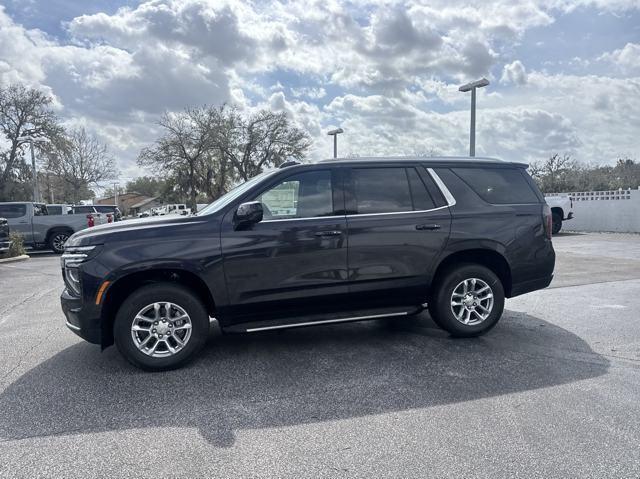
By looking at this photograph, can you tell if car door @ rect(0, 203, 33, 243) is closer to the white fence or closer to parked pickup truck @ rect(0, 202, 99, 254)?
parked pickup truck @ rect(0, 202, 99, 254)

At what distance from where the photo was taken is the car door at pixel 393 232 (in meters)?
4.54

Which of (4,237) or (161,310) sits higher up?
(4,237)

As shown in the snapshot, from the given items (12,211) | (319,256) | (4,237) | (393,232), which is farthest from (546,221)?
(12,211)

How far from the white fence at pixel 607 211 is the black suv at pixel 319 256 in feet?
54.9

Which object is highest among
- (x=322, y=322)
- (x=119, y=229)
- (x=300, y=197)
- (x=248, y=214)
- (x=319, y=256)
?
(x=300, y=197)

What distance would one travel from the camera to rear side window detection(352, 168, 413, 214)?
4645 millimetres

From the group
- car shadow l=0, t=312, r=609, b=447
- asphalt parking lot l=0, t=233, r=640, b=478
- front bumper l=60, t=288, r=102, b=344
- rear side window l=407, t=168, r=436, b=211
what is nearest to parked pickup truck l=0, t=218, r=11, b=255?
asphalt parking lot l=0, t=233, r=640, b=478

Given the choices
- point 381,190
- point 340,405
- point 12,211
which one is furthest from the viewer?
point 12,211

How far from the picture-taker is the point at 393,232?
461cm

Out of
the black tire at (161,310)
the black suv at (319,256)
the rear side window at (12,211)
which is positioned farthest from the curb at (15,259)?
the black tire at (161,310)

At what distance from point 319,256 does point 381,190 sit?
987 millimetres

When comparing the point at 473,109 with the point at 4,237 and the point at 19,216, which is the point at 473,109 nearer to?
the point at 4,237

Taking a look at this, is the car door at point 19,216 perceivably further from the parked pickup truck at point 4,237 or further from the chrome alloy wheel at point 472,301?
the chrome alloy wheel at point 472,301

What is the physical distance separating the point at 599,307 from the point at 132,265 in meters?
6.01
